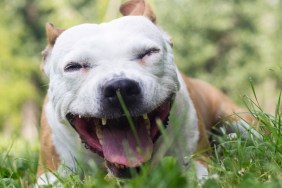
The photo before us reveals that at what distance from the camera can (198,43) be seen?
80.1ft

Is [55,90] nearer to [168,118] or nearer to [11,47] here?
[168,118]

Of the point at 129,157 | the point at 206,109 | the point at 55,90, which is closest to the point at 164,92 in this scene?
the point at 129,157

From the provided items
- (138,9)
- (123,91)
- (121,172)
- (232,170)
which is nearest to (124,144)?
(121,172)

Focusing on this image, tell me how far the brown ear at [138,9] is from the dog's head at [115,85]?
208 mm

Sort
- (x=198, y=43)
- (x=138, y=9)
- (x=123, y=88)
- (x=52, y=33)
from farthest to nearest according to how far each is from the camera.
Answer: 1. (x=198, y=43)
2. (x=138, y=9)
3. (x=52, y=33)
4. (x=123, y=88)

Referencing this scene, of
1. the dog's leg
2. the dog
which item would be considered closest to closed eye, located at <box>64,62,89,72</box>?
the dog

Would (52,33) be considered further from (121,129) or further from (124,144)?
(124,144)

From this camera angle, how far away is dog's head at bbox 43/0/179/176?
287cm

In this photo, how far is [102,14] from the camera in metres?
12.3

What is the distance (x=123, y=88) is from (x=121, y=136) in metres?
0.29

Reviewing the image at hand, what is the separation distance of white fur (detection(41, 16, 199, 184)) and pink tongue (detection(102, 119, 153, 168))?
15 centimetres

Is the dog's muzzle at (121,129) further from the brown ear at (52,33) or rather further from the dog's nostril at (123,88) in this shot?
the brown ear at (52,33)

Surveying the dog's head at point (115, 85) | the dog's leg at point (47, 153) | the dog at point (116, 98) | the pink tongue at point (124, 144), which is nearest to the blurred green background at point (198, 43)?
the dog's leg at point (47, 153)

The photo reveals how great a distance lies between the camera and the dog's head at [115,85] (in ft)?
9.41
